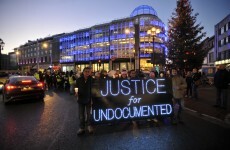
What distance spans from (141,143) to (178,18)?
2679 centimetres

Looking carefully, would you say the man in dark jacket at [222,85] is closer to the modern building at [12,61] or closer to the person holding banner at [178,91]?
the person holding banner at [178,91]

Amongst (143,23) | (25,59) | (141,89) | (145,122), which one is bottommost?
(145,122)

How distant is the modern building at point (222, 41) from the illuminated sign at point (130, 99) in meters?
46.0

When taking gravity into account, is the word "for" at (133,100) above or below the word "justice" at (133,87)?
below

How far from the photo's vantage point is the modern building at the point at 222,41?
49.1m

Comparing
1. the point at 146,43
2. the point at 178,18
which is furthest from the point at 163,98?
the point at 146,43

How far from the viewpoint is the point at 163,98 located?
277 inches

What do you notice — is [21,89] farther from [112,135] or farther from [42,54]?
[42,54]

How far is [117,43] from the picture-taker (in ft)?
211

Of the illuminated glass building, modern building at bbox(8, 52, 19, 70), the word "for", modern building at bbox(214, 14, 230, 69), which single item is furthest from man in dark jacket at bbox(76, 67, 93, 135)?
modern building at bbox(8, 52, 19, 70)

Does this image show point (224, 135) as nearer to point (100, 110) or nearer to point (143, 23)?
point (100, 110)

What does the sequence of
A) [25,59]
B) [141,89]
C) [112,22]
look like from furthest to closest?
1. [25,59]
2. [112,22]
3. [141,89]

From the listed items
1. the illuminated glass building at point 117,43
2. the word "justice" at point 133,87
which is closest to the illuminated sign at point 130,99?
the word "justice" at point 133,87

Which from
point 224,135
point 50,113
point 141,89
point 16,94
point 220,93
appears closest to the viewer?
point 224,135
